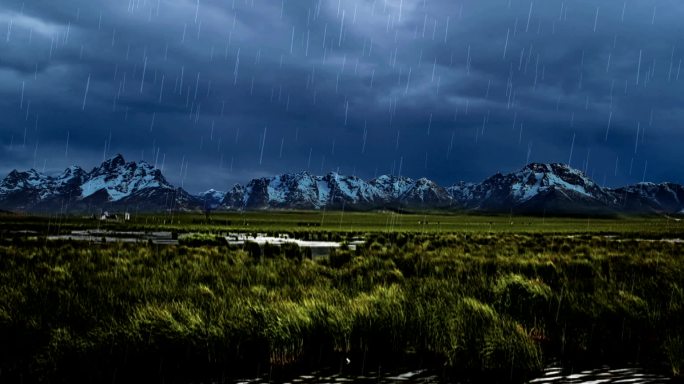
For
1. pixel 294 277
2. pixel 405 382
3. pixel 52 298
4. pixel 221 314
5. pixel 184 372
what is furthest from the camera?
pixel 294 277

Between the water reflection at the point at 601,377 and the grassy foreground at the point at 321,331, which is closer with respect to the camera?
the water reflection at the point at 601,377

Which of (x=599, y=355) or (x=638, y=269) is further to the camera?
(x=638, y=269)

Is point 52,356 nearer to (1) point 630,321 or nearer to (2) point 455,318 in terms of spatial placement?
(2) point 455,318

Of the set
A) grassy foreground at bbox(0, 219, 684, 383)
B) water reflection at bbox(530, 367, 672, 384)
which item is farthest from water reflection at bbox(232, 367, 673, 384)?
grassy foreground at bbox(0, 219, 684, 383)

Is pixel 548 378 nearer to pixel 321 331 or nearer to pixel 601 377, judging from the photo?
pixel 601 377

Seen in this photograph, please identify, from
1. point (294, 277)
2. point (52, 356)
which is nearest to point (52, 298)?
point (52, 356)

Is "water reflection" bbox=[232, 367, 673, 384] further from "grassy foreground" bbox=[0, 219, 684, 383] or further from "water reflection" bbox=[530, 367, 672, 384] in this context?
"grassy foreground" bbox=[0, 219, 684, 383]

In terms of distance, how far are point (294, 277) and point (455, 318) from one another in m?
6.85

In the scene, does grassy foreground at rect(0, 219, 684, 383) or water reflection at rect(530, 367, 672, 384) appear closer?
water reflection at rect(530, 367, 672, 384)

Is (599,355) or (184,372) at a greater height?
(599,355)

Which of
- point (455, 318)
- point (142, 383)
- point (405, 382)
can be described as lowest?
point (142, 383)

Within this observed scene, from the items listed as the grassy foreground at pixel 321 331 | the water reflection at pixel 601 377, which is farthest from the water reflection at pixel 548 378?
the grassy foreground at pixel 321 331

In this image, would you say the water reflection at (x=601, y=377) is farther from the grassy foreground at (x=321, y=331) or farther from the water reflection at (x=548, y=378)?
the grassy foreground at (x=321, y=331)

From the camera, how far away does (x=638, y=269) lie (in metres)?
16.6
